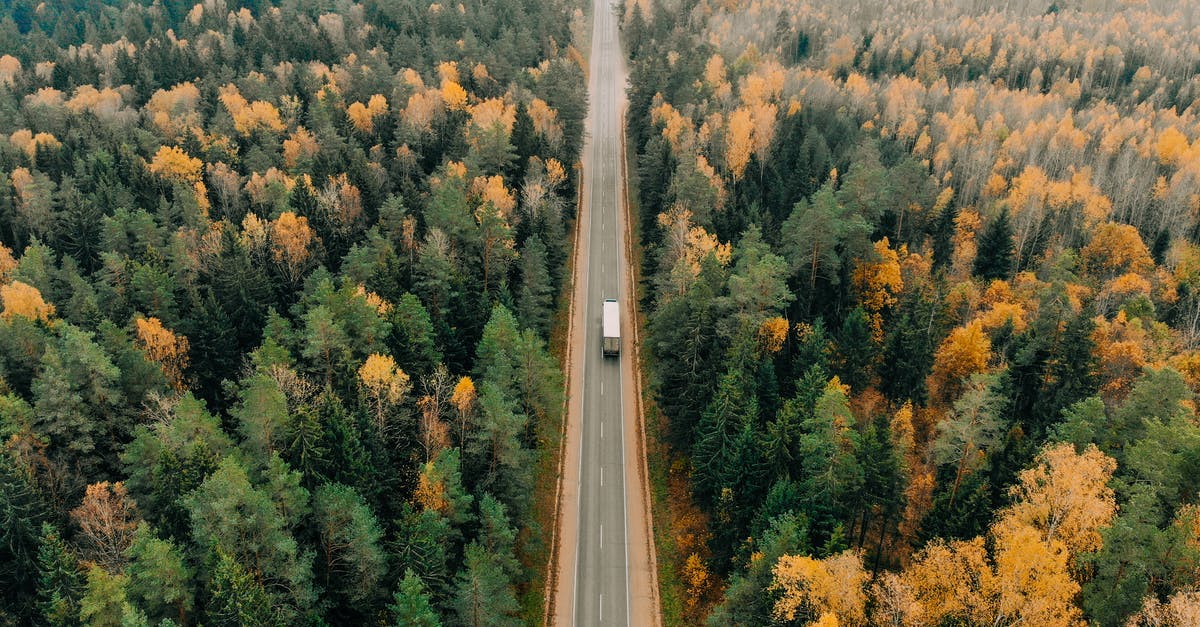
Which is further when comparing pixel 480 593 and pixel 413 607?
pixel 480 593

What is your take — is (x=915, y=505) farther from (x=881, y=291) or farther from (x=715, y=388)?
(x=881, y=291)

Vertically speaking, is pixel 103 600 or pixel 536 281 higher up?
pixel 536 281

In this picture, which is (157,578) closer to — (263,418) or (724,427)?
(263,418)

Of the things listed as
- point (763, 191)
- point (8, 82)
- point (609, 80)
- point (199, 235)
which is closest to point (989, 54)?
point (609, 80)

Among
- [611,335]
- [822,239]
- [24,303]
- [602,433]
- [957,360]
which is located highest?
[822,239]

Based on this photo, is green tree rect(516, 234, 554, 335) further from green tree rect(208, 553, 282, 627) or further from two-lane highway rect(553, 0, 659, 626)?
green tree rect(208, 553, 282, 627)

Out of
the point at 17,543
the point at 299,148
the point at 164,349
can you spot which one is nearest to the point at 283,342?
the point at 164,349
